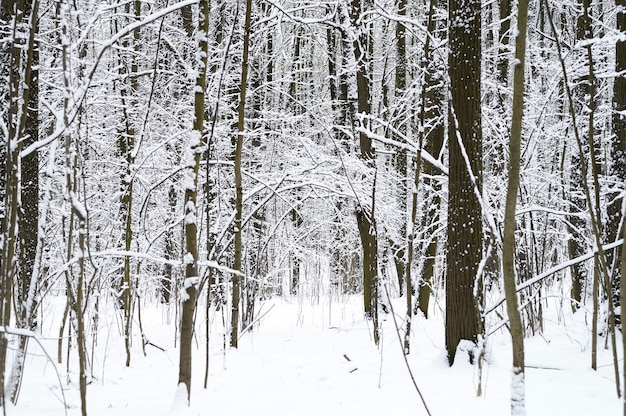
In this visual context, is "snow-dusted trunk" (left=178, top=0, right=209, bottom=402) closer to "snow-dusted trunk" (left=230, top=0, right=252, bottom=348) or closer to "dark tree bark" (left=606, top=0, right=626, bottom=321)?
"snow-dusted trunk" (left=230, top=0, right=252, bottom=348)

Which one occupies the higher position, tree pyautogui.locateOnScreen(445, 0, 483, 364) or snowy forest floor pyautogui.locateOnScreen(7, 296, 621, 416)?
tree pyautogui.locateOnScreen(445, 0, 483, 364)

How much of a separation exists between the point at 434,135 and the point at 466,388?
194 inches

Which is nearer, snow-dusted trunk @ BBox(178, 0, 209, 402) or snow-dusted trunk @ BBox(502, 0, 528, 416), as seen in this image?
snow-dusted trunk @ BBox(502, 0, 528, 416)

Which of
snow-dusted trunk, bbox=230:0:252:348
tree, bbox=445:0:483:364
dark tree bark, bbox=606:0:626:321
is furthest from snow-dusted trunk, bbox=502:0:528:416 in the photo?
dark tree bark, bbox=606:0:626:321

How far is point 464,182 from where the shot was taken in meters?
4.10

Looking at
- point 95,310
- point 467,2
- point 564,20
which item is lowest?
point 95,310

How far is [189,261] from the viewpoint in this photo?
3215mm

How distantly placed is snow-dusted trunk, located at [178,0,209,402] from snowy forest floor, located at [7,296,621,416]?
28cm

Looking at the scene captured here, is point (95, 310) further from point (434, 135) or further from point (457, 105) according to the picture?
point (434, 135)

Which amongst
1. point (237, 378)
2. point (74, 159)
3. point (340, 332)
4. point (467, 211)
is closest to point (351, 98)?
point (340, 332)

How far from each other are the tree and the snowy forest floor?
0.35 m

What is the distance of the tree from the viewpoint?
407 cm

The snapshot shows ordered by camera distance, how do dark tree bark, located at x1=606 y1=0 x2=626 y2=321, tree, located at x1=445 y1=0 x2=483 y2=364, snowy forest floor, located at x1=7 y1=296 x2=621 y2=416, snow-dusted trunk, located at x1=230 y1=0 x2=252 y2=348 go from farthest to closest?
snow-dusted trunk, located at x1=230 y1=0 x2=252 y2=348 < dark tree bark, located at x1=606 y1=0 x2=626 y2=321 < tree, located at x1=445 y1=0 x2=483 y2=364 < snowy forest floor, located at x1=7 y1=296 x2=621 y2=416

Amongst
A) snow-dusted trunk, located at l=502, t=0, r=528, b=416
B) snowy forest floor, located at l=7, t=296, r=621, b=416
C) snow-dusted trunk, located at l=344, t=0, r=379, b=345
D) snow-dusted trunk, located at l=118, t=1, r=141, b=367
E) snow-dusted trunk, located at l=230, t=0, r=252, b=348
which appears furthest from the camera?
snow-dusted trunk, located at l=344, t=0, r=379, b=345
